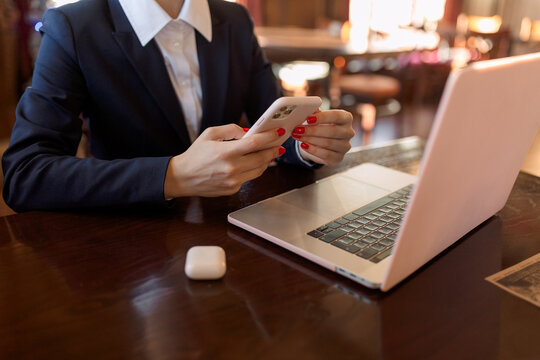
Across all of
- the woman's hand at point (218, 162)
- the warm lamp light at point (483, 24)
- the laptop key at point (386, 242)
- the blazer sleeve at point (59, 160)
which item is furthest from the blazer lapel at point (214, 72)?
the warm lamp light at point (483, 24)

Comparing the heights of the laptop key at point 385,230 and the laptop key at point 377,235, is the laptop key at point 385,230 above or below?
below

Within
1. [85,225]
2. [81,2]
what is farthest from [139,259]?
[81,2]

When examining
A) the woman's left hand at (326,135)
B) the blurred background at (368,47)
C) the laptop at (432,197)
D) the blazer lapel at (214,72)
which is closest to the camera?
the laptop at (432,197)

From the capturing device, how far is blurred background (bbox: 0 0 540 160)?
2.85 metres

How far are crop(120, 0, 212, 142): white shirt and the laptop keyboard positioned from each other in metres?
0.55

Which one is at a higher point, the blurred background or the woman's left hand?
the woman's left hand

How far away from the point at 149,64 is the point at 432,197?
0.74 metres

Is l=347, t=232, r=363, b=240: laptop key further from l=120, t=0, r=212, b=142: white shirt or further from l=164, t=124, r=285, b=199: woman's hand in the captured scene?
l=120, t=0, r=212, b=142: white shirt

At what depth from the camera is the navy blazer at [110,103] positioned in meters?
0.78

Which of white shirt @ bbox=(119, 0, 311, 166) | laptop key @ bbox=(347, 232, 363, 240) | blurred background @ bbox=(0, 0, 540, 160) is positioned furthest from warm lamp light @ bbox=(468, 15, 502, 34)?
laptop key @ bbox=(347, 232, 363, 240)

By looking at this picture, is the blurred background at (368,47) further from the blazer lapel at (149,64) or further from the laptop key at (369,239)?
the laptop key at (369,239)

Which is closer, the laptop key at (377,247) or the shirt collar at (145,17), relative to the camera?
the laptop key at (377,247)

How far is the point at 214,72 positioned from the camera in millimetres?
1146

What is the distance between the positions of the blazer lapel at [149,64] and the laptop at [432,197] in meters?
0.39
